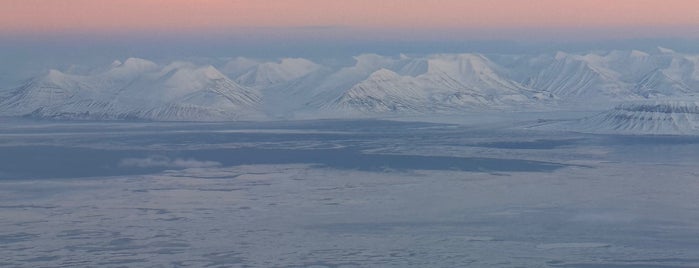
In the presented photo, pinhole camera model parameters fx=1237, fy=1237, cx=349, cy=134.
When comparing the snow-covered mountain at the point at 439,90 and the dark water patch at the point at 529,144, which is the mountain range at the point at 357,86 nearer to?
the snow-covered mountain at the point at 439,90

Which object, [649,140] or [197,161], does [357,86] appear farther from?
[197,161]

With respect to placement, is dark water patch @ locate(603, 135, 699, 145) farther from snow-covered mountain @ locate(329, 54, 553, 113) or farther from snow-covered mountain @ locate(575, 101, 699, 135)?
snow-covered mountain @ locate(329, 54, 553, 113)

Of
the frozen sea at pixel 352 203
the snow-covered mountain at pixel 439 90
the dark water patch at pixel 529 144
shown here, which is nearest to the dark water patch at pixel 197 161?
the frozen sea at pixel 352 203

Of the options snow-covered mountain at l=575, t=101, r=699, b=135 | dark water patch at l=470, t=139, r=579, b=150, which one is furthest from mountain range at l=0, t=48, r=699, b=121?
dark water patch at l=470, t=139, r=579, b=150

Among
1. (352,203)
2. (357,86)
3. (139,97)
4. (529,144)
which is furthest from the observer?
(357,86)

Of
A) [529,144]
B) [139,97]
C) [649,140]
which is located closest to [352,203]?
[529,144]
